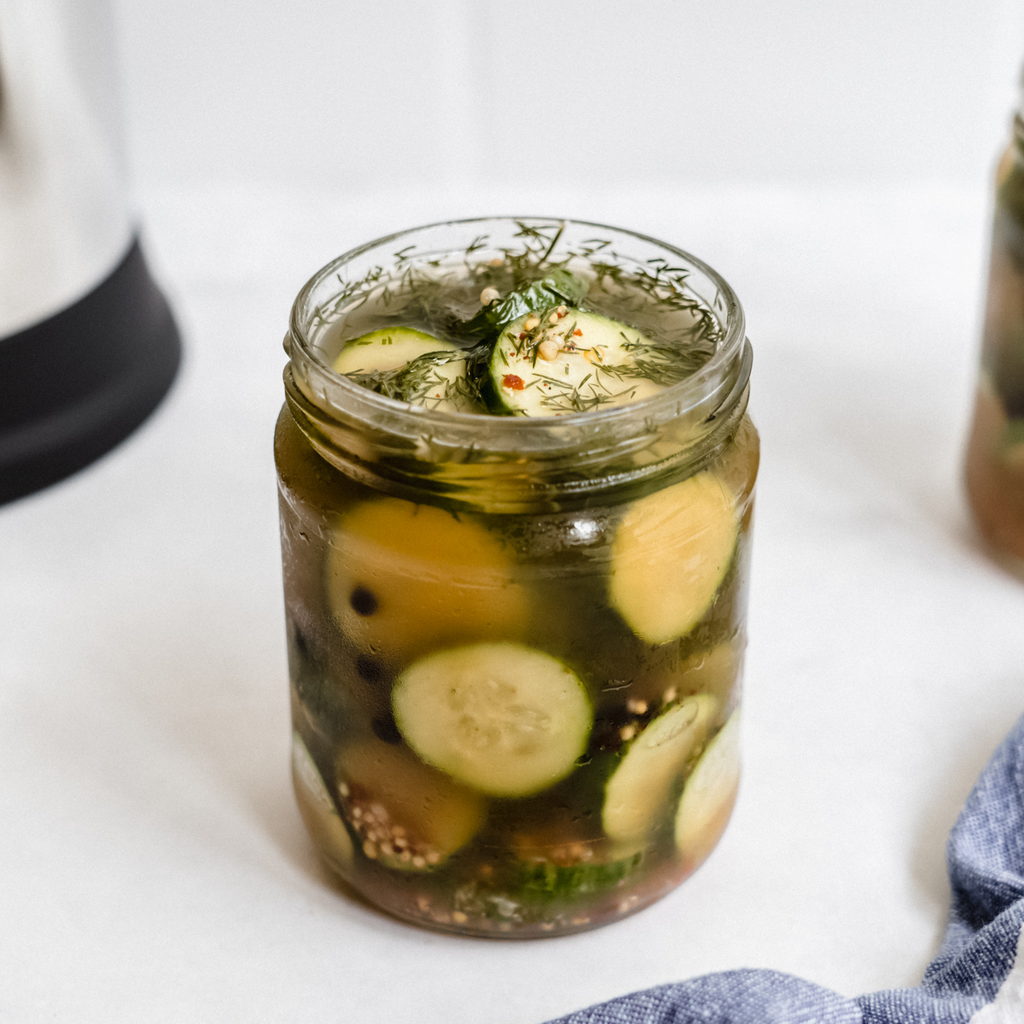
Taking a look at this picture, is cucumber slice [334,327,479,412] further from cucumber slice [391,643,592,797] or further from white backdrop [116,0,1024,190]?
Result: white backdrop [116,0,1024,190]

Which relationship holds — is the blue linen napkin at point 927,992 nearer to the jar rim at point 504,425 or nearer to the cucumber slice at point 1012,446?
the jar rim at point 504,425

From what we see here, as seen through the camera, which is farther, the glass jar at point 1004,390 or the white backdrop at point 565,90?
the white backdrop at point 565,90

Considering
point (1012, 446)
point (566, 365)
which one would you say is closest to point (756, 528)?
point (1012, 446)

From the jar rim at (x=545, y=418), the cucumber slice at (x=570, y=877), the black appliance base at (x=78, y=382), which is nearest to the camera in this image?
the jar rim at (x=545, y=418)

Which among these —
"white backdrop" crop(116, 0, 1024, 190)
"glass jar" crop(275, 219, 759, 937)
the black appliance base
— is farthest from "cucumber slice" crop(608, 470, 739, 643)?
"white backdrop" crop(116, 0, 1024, 190)

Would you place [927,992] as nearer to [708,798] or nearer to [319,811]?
[708,798]

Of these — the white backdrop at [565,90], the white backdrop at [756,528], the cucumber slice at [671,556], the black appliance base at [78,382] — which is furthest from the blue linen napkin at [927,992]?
the white backdrop at [565,90]

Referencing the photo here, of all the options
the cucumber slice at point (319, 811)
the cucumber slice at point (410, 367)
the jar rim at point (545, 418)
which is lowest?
the cucumber slice at point (319, 811)

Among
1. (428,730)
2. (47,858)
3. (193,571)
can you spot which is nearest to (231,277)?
(193,571)
